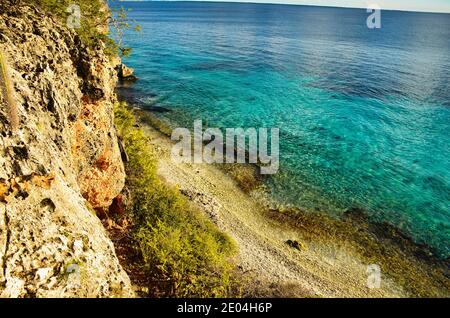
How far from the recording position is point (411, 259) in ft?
76.8

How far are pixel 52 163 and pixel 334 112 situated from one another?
4564cm

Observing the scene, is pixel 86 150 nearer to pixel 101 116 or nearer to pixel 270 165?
pixel 101 116

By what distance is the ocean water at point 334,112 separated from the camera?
97.1 feet

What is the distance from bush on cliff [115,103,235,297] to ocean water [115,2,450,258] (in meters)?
10.8

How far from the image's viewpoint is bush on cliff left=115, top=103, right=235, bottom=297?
15.2 m

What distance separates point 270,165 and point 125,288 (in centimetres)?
2414

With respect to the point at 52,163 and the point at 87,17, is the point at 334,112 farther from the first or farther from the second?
the point at 52,163

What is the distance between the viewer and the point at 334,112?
50000mm

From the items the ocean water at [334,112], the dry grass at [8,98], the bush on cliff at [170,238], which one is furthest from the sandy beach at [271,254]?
the dry grass at [8,98]

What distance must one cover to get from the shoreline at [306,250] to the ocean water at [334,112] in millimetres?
2264

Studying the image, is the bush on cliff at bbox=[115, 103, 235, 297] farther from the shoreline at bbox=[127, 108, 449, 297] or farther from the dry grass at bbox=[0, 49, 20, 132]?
the dry grass at bbox=[0, 49, 20, 132]

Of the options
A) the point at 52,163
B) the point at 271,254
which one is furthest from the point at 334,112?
the point at 52,163

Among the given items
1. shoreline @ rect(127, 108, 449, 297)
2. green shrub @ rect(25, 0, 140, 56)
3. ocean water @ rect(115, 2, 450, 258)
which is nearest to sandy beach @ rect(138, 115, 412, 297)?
shoreline @ rect(127, 108, 449, 297)
